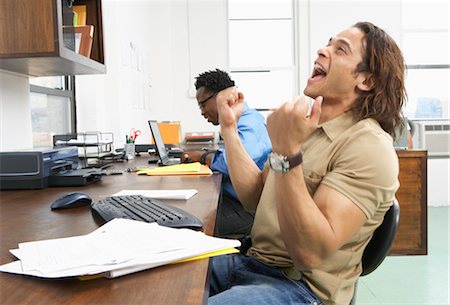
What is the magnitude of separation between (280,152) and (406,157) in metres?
2.63

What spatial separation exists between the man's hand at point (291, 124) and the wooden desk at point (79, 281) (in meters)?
0.24

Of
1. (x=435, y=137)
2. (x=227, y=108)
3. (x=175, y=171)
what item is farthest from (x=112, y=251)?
(x=435, y=137)

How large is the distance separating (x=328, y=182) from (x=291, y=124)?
179 millimetres

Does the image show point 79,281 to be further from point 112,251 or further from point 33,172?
point 33,172

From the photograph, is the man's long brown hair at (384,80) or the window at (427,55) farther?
the window at (427,55)

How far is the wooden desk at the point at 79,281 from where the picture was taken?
583 millimetres

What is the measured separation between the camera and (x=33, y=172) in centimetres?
151

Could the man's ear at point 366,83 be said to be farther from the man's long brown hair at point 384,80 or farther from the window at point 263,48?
the window at point 263,48

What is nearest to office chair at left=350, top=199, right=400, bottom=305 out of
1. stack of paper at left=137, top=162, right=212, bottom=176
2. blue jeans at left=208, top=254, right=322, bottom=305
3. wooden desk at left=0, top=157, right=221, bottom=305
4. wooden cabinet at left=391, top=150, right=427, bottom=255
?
blue jeans at left=208, top=254, right=322, bottom=305

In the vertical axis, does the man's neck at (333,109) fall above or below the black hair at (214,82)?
below

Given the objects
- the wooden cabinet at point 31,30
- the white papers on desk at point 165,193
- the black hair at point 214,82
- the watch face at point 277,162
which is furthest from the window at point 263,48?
the watch face at point 277,162

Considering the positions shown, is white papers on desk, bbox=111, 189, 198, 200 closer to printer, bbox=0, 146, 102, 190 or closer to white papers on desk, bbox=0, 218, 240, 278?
printer, bbox=0, 146, 102, 190

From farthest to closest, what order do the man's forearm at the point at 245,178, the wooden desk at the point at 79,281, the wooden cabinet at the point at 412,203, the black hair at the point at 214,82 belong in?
the wooden cabinet at the point at 412,203, the black hair at the point at 214,82, the man's forearm at the point at 245,178, the wooden desk at the point at 79,281

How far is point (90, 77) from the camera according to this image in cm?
327
